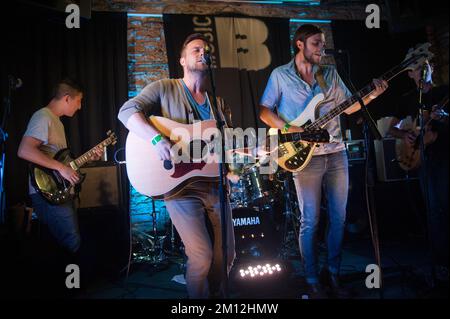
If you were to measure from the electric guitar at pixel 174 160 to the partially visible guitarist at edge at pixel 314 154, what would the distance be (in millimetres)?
1015

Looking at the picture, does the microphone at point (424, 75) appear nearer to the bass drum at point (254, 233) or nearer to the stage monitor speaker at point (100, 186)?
the bass drum at point (254, 233)

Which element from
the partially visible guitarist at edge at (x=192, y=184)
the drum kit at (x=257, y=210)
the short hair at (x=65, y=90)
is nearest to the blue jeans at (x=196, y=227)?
the partially visible guitarist at edge at (x=192, y=184)

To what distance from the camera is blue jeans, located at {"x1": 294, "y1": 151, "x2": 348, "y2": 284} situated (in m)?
3.14

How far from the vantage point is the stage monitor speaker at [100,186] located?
4133mm

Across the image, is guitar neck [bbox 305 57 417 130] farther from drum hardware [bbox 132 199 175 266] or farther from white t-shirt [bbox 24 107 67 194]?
white t-shirt [bbox 24 107 67 194]

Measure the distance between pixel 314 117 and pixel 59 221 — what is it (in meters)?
3.08

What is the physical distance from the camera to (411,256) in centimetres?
442

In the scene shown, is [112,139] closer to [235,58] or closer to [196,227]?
[196,227]

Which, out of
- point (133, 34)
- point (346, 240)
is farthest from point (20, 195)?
point (346, 240)

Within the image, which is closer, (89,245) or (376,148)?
(89,245)

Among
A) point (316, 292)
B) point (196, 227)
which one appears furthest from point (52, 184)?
point (316, 292)

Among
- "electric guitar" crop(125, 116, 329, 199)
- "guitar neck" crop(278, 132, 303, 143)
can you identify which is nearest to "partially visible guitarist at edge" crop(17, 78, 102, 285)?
"electric guitar" crop(125, 116, 329, 199)

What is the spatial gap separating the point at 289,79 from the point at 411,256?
121 inches
